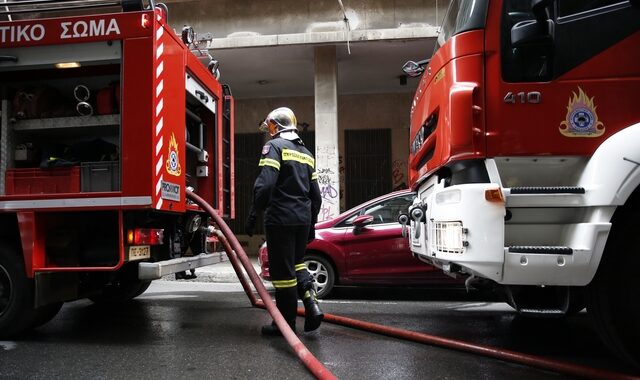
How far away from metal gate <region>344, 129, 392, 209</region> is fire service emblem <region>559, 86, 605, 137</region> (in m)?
10.6

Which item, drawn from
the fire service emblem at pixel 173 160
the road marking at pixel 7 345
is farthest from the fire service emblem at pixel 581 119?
the road marking at pixel 7 345

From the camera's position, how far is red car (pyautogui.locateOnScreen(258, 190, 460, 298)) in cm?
638

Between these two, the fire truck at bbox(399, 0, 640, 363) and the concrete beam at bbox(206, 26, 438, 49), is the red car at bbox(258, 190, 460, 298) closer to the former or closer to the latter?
the fire truck at bbox(399, 0, 640, 363)

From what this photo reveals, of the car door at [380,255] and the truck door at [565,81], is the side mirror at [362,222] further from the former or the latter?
the truck door at [565,81]

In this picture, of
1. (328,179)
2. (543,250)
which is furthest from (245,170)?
(543,250)

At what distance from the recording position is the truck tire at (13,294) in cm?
421

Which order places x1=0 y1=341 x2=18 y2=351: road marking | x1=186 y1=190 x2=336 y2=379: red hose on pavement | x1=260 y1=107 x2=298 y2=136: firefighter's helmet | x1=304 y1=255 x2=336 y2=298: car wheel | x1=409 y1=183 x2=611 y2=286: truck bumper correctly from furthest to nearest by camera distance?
1. x1=304 y1=255 x2=336 y2=298: car wheel
2. x1=260 y1=107 x2=298 y2=136: firefighter's helmet
3. x1=0 y1=341 x2=18 y2=351: road marking
4. x1=186 y1=190 x2=336 y2=379: red hose on pavement
5. x1=409 y1=183 x2=611 y2=286: truck bumper

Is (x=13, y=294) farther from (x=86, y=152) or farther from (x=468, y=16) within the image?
(x=468, y=16)

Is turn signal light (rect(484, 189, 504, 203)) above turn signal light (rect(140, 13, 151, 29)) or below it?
below

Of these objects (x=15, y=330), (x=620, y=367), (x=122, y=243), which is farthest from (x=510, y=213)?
(x=15, y=330)

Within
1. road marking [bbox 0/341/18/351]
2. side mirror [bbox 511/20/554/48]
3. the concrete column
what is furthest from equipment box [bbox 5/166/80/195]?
the concrete column

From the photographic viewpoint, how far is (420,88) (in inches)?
177

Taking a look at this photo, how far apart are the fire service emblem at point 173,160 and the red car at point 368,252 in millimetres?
2259

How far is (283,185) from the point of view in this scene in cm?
430
